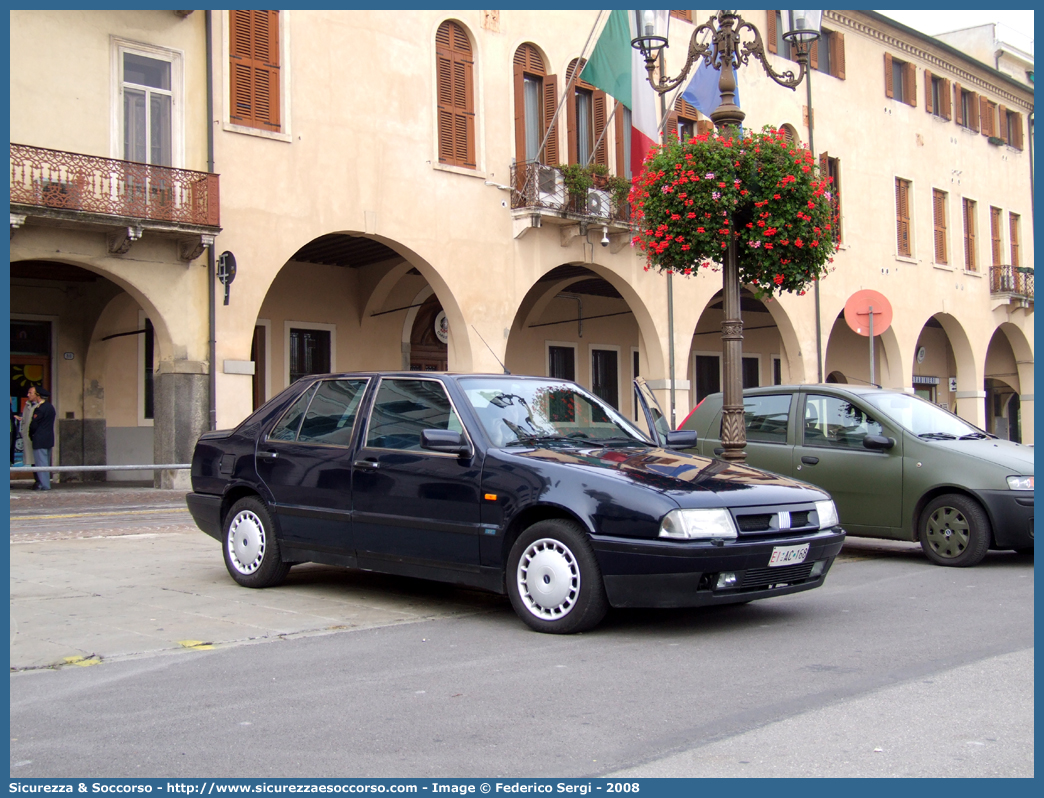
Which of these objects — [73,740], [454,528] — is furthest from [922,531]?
[73,740]

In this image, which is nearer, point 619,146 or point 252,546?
point 252,546

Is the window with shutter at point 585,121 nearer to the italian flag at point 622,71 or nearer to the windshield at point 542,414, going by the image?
the italian flag at point 622,71

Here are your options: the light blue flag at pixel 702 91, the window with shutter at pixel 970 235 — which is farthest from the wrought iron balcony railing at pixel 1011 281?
the light blue flag at pixel 702 91

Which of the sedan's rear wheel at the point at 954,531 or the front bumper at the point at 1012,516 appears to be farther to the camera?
the sedan's rear wheel at the point at 954,531

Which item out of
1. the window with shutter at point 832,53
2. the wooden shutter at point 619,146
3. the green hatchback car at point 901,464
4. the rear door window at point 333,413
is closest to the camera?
the rear door window at point 333,413

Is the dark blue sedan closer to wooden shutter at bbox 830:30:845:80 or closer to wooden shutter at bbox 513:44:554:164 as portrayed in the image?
wooden shutter at bbox 513:44:554:164

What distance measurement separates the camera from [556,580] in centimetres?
660

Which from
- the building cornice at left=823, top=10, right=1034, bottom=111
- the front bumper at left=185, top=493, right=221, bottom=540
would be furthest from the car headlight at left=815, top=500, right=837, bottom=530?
the building cornice at left=823, top=10, right=1034, bottom=111

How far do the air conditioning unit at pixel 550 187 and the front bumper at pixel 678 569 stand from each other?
54.0 feet

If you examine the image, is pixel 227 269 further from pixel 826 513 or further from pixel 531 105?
pixel 826 513

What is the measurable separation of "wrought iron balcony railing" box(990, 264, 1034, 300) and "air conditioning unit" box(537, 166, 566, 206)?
754 inches

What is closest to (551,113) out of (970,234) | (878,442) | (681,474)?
(878,442)

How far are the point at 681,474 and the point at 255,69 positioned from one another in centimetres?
1429

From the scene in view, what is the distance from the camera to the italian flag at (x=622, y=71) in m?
21.5
